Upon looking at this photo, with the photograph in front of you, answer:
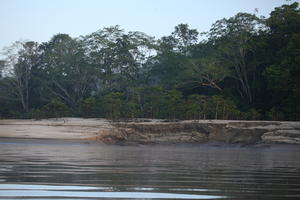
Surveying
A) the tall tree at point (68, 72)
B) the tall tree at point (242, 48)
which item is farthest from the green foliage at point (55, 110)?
the tall tree at point (242, 48)

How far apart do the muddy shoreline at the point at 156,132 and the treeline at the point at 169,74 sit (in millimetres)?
1822

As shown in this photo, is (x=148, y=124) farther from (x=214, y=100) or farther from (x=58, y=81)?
(x=58, y=81)

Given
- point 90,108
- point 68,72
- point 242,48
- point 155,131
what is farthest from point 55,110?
point 242,48

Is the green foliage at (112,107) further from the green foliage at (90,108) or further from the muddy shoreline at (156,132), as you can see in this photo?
Answer: the muddy shoreline at (156,132)

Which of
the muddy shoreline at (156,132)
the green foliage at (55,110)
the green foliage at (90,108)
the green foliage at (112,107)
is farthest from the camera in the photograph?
the green foliage at (90,108)

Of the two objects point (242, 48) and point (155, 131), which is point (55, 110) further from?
point (242, 48)

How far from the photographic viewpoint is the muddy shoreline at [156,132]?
843 inches

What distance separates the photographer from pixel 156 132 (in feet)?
74.9

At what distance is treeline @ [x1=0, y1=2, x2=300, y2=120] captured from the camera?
2609 centimetres

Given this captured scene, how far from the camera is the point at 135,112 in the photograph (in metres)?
26.6

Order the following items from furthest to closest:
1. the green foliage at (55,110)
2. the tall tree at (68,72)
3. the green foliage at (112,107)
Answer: the tall tree at (68,72) → the green foliage at (55,110) → the green foliage at (112,107)

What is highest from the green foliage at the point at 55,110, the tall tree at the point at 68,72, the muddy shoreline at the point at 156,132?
the tall tree at the point at 68,72

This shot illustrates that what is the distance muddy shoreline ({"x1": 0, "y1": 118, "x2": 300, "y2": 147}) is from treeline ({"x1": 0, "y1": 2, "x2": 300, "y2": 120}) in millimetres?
1822

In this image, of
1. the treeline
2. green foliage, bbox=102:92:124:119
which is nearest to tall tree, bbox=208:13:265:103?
the treeline
